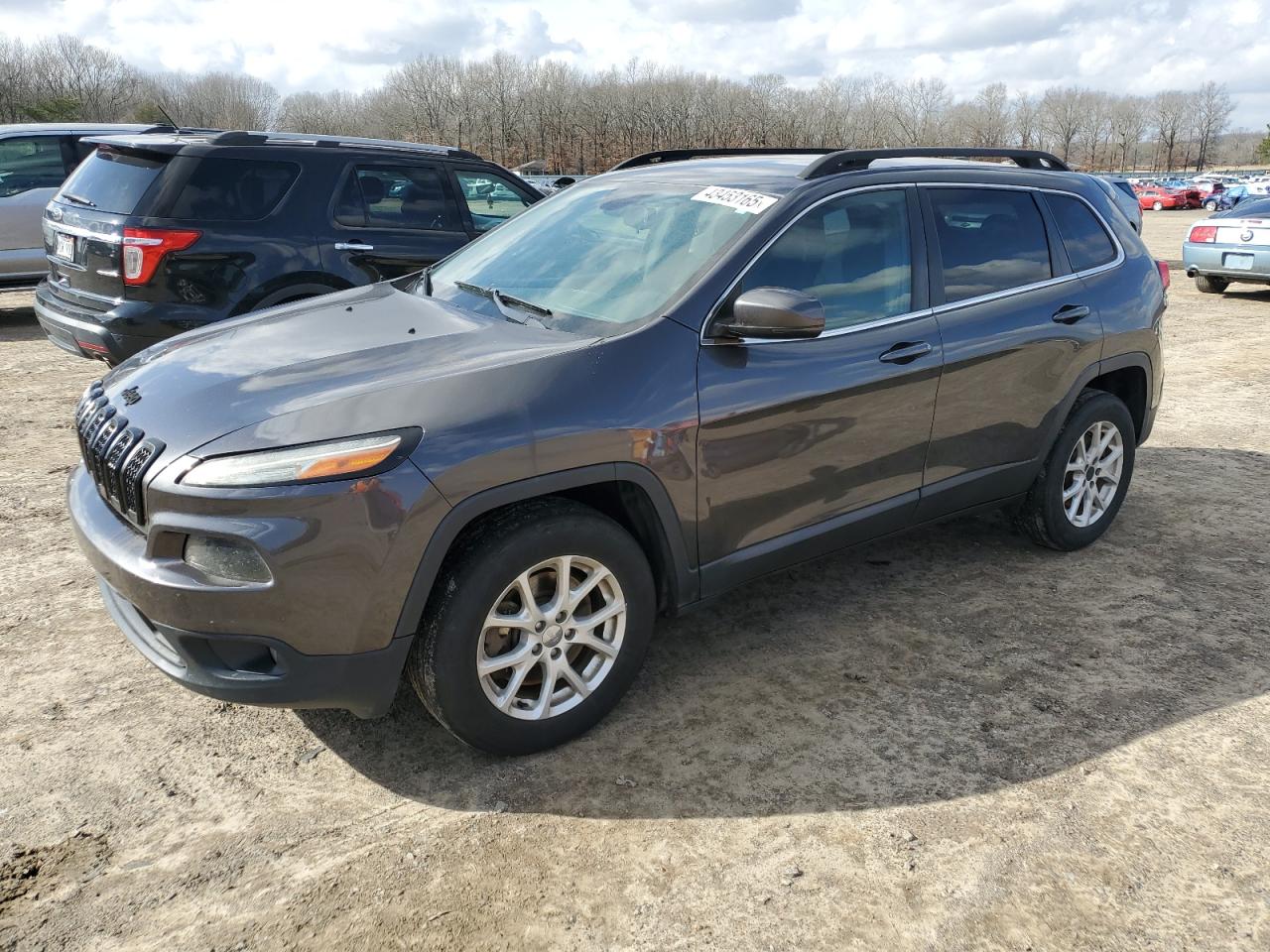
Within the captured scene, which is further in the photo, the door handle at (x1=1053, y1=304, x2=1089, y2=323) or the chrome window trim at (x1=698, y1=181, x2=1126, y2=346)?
the door handle at (x1=1053, y1=304, x2=1089, y2=323)

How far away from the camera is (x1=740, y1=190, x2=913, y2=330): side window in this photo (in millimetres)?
3463

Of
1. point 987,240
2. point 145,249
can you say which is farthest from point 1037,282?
point 145,249

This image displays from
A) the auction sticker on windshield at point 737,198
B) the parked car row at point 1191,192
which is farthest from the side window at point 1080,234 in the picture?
the parked car row at point 1191,192

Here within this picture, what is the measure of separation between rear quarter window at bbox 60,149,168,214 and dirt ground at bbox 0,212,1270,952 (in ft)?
8.35

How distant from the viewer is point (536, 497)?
2.93 metres

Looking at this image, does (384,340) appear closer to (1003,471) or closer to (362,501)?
(362,501)

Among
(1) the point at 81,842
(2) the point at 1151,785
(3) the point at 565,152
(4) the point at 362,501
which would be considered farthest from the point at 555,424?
(3) the point at 565,152

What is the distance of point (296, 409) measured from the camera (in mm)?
2711

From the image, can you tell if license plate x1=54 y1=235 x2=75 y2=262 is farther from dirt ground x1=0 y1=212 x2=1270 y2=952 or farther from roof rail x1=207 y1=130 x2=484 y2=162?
dirt ground x1=0 y1=212 x2=1270 y2=952

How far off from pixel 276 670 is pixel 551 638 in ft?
2.56

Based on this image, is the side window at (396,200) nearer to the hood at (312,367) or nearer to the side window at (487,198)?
the side window at (487,198)

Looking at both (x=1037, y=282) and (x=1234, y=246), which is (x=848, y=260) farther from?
(x=1234, y=246)

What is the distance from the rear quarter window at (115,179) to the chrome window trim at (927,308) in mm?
4262

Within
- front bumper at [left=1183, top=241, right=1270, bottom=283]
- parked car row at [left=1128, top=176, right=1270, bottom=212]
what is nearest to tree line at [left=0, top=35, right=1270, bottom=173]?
parked car row at [left=1128, top=176, right=1270, bottom=212]
